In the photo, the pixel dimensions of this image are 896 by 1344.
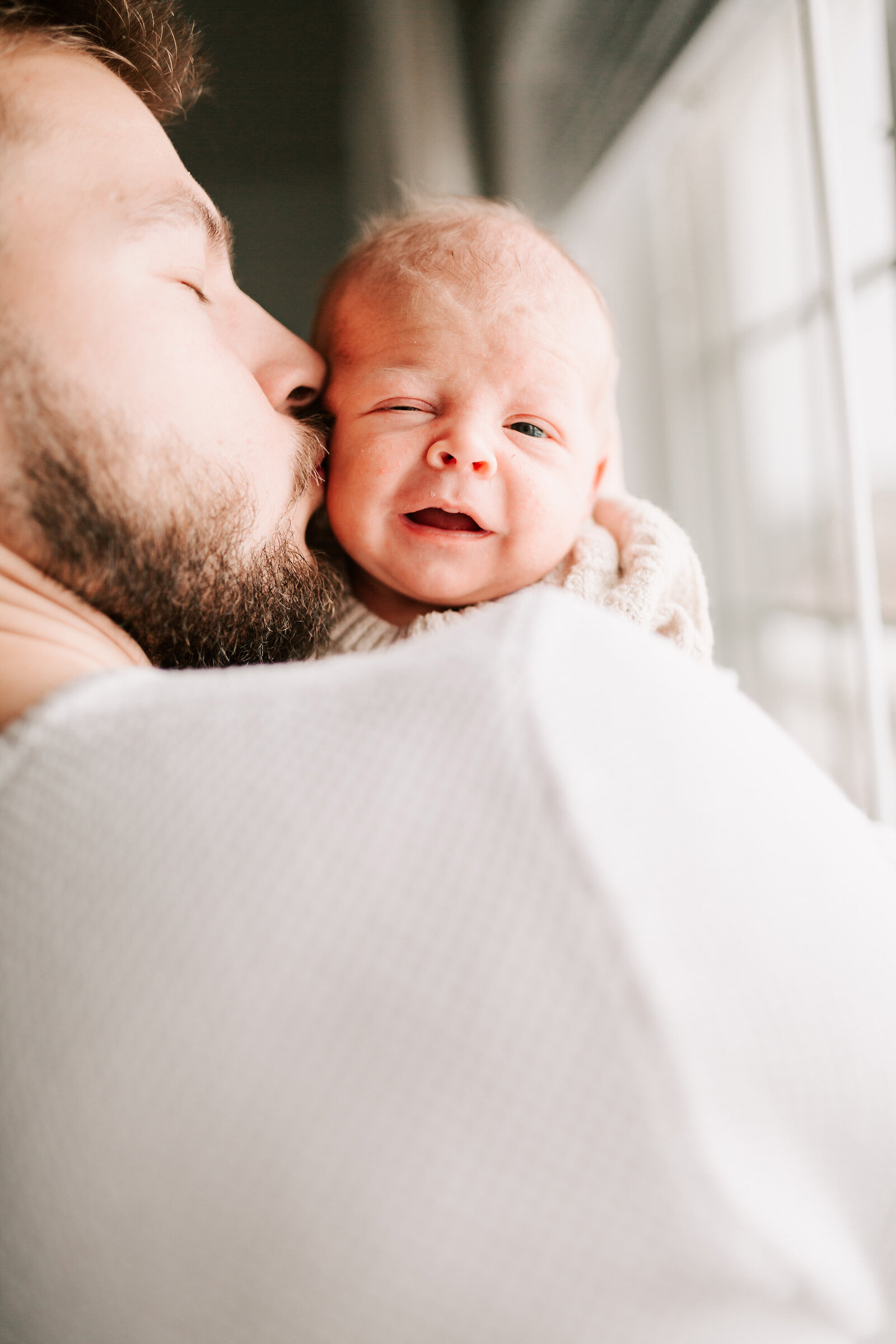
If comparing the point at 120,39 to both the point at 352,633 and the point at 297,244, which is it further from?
the point at 297,244

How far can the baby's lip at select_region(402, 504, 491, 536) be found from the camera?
790 millimetres

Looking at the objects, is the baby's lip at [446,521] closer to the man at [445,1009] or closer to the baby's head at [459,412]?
the baby's head at [459,412]

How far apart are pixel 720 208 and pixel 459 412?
2271 millimetres

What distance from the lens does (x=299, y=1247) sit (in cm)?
32

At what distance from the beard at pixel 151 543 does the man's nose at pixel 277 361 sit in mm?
79

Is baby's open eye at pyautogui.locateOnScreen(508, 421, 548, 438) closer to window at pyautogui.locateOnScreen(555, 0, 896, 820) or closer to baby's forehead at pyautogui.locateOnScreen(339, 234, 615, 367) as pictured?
baby's forehead at pyautogui.locateOnScreen(339, 234, 615, 367)

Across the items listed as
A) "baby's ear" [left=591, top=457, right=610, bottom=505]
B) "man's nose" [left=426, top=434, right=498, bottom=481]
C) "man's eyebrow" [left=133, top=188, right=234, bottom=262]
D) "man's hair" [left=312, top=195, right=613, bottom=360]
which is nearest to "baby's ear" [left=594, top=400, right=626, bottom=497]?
"baby's ear" [left=591, top=457, right=610, bottom=505]

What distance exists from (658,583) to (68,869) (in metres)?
0.60

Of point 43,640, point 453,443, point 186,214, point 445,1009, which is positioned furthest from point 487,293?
point 445,1009

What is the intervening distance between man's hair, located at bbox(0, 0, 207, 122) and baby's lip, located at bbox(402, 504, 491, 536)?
44 centimetres

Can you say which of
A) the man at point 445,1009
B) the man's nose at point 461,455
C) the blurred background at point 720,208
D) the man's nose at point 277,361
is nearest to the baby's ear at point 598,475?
the man's nose at point 461,455

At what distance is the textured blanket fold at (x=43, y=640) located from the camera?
18.4 inches

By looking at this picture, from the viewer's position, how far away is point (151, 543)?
1.94 ft

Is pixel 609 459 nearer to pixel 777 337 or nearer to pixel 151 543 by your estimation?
pixel 151 543
